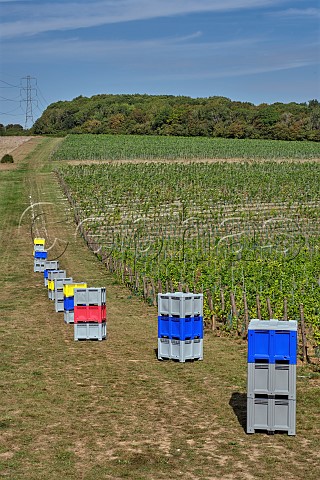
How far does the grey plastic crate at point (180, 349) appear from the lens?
18.2m

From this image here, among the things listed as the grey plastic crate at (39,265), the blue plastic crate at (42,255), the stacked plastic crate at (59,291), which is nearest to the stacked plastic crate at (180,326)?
the stacked plastic crate at (59,291)

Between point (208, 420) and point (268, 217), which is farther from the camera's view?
point (268, 217)

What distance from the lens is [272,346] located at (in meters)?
13.0

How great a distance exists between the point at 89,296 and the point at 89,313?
431 millimetres

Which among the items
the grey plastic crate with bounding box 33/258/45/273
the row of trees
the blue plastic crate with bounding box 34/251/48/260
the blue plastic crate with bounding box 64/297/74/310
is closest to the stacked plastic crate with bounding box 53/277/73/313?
the blue plastic crate with bounding box 64/297/74/310

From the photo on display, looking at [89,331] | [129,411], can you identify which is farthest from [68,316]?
[129,411]

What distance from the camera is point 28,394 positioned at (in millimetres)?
15523

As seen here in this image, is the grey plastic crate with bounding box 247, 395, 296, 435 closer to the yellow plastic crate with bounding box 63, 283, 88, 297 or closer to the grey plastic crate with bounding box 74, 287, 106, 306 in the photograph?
the grey plastic crate with bounding box 74, 287, 106, 306

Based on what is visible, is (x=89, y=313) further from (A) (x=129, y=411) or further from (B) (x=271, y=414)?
(B) (x=271, y=414)

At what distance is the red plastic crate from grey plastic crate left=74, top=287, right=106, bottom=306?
0.55ft

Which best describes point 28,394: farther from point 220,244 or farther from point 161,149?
point 161,149

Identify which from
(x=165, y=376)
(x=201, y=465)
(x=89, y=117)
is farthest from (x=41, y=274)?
(x=89, y=117)

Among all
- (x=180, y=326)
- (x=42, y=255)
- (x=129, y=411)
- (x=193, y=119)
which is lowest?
(x=129, y=411)

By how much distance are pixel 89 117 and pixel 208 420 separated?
554 ft
